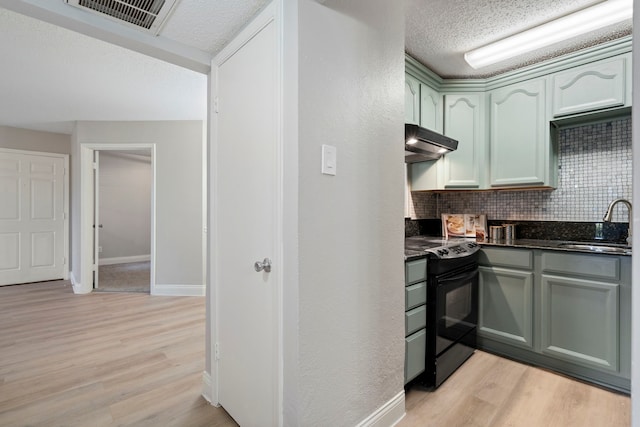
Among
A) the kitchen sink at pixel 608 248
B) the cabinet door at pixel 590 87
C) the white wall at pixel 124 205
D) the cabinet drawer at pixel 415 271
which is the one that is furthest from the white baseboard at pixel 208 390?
the white wall at pixel 124 205

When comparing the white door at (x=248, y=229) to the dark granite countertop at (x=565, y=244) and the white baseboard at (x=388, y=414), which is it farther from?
the dark granite countertop at (x=565, y=244)

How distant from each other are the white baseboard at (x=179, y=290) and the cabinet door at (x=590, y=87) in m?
4.09

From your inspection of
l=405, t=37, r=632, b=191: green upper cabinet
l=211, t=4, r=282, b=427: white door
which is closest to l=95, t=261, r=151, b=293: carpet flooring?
l=211, t=4, r=282, b=427: white door

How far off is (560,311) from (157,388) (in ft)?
8.75

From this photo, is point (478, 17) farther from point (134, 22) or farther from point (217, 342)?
point (217, 342)

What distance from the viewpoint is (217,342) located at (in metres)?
1.72

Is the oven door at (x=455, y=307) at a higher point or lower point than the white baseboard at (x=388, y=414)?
higher

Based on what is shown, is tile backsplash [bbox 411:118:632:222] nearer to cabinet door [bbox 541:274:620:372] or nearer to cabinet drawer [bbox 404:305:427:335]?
cabinet door [bbox 541:274:620:372]

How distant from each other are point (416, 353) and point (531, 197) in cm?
182

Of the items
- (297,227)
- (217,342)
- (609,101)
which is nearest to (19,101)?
(217,342)

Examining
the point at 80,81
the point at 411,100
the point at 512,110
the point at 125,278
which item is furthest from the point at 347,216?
the point at 125,278

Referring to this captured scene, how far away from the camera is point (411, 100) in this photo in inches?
93.7

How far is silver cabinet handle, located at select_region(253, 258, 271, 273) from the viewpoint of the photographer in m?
1.32

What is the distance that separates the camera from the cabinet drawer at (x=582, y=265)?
190cm
